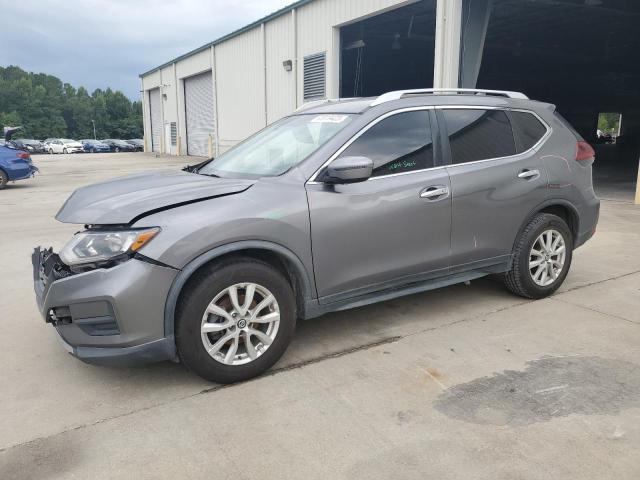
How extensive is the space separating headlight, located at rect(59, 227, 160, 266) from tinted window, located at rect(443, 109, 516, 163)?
238cm

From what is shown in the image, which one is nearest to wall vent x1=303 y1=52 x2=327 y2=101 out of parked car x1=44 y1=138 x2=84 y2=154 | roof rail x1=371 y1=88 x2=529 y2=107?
roof rail x1=371 y1=88 x2=529 y2=107

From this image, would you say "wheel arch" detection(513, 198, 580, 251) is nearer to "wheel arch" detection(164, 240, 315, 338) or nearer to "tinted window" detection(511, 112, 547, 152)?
"tinted window" detection(511, 112, 547, 152)

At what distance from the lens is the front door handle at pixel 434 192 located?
3.82m

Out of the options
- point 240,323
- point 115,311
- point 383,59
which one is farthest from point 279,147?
point 383,59

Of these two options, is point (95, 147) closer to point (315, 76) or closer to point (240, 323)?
point (315, 76)

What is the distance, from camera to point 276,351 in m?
3.34

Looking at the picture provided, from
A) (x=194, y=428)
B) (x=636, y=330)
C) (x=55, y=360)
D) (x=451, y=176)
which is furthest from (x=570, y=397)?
(x=55, y=360)

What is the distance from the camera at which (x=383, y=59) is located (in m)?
25.5

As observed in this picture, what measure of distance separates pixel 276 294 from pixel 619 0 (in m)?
16.8

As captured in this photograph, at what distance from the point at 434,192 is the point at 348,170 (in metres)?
0.85

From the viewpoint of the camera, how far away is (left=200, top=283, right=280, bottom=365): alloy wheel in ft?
10.2

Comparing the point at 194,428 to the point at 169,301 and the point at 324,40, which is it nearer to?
the point at 169,301

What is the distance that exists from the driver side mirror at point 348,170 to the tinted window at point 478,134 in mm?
980

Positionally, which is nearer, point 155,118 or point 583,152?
point 583,152
